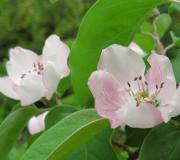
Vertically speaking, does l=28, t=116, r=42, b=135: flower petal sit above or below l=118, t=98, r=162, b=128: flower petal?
below

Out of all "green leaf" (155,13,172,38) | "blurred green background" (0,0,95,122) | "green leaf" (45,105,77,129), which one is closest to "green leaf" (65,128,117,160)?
"green leaf" (45,105,77,129)

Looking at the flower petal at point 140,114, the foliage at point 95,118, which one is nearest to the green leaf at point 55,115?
the foliage at point 95,118

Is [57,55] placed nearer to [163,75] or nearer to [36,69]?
[36,69]

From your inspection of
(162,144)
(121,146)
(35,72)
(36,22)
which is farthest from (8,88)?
(36,22)

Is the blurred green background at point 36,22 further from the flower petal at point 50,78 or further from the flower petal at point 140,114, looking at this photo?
the flower petal at point 140,114

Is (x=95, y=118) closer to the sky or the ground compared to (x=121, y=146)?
closer to the sky

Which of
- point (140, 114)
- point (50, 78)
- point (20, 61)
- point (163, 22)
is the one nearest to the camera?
point (140, 114)

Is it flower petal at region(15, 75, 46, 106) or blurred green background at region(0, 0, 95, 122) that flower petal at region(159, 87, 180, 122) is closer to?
flower petal at region(15, 75, 46, 106)
